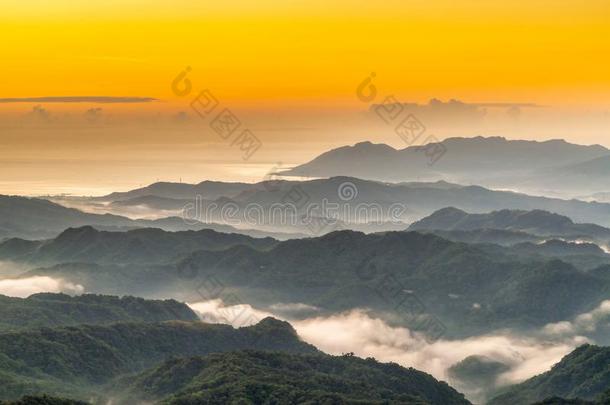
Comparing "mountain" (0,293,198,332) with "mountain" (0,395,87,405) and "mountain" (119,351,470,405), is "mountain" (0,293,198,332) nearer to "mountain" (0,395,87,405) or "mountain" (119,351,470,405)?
"mountain" (119,351,470,405)

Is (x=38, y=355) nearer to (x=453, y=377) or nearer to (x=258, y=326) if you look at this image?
(x=258, y=326)

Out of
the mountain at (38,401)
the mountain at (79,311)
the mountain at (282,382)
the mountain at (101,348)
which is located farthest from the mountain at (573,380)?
the mountain at (79,311)

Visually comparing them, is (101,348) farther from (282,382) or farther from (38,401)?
(38,401)

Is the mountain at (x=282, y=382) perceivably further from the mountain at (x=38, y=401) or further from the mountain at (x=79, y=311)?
the mountain at (x=79, y=311)

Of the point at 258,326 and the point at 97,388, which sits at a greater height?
the point at 258,326

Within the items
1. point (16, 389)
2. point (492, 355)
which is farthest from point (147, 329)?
point (492, 355)

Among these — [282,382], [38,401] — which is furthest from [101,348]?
[38,401]
